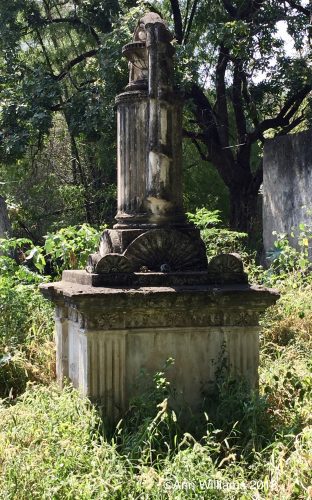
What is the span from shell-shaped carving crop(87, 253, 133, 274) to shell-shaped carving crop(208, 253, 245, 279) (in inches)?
24.0

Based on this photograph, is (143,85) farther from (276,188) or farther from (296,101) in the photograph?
(296,101)

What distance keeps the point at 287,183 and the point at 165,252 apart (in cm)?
568

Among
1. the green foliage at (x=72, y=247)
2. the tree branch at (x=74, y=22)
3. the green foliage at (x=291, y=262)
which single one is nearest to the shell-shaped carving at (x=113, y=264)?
the green foliage at (x=72, y=247)

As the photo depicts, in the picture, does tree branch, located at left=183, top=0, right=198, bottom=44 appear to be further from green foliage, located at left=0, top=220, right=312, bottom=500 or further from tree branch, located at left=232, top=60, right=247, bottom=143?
green foliage, located at left=0, top=220, right=312, bottom=500

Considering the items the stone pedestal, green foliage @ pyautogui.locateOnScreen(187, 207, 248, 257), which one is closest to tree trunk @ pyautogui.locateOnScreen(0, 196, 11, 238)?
green foliage @ pyautogui.locateOnScreen(187, 207, 248, 257)

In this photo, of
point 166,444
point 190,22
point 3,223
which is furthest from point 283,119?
point 166,444

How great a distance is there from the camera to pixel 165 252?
5230 millimetres

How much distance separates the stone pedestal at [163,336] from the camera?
4.77 metres

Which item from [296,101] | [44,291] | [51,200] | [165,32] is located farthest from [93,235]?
[51,200]

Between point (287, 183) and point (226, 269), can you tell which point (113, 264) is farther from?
point (287, 183)

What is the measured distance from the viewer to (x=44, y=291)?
567cm

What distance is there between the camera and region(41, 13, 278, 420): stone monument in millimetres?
4805

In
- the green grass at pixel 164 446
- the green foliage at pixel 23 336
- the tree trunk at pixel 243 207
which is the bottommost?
the green grass at pixel 164 446

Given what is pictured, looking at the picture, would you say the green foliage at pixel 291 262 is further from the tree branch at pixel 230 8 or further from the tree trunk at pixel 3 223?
the tree branch at pixel 230 8
